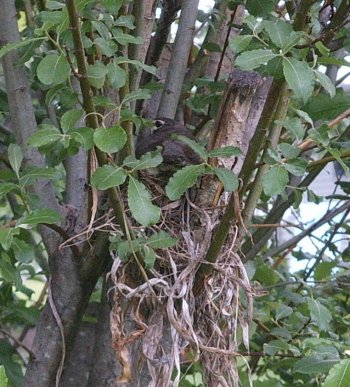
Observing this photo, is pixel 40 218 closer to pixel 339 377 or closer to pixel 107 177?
pixel 107 177

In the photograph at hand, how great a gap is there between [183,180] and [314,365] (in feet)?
1.30

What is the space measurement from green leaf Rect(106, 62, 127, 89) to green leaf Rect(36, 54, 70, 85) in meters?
0.09

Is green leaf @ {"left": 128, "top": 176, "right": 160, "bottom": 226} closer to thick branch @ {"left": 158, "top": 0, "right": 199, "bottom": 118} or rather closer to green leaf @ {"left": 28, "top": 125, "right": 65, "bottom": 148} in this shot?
green leaf @ {"left": 28, "top": 125, "right": 65, "bottom": 148}

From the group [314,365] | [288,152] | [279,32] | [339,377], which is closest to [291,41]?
[279,32]

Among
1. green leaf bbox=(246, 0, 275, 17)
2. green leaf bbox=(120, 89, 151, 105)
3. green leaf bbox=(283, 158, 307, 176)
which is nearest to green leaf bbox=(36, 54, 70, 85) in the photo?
green leaf bbox=(120, 89, 151, 105)

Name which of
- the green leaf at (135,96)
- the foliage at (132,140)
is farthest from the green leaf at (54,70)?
the green leaf at (135,96)

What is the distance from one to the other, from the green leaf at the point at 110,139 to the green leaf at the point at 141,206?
0.09 metres

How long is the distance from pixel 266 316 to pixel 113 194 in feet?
1.87

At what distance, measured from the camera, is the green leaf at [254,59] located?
3.23 feet

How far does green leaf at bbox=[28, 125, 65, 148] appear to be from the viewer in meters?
1.07

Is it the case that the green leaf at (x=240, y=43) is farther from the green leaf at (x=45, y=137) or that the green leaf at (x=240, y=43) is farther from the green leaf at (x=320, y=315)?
the green leaf at (x=320, y=315)

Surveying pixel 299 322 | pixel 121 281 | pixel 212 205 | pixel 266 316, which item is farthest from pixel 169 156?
pixel 299 322

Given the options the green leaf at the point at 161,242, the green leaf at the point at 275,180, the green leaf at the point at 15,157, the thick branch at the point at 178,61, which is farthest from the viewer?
the thick branch at the point at 178,61

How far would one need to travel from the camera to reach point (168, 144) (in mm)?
1432
